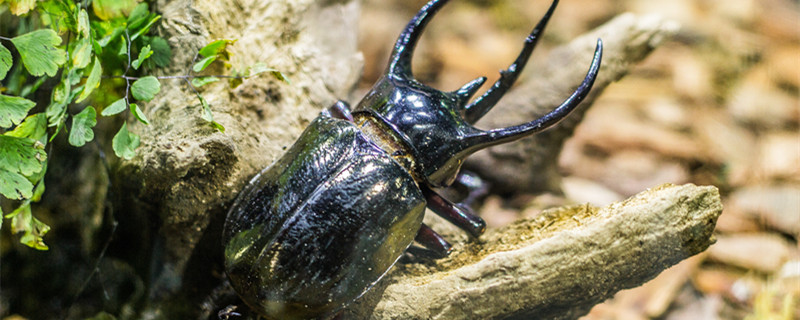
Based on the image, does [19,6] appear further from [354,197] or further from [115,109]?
[354,197]

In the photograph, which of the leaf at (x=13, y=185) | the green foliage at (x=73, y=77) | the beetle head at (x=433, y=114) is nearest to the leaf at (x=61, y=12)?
the green foliage at (x=73, y=77)

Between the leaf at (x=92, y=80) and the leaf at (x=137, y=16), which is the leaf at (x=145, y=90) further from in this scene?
the leaf at (x=137, y=16)

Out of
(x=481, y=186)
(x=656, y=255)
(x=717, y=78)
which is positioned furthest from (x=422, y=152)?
(x=717, y=78)

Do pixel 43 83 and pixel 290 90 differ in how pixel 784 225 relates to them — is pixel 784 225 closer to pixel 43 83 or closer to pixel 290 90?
Answer: pixel 290 90

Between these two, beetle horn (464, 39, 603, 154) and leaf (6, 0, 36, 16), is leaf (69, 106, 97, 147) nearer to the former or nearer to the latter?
leaf (6, 0, 36, 16)

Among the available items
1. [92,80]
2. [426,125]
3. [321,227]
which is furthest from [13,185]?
[426,125]

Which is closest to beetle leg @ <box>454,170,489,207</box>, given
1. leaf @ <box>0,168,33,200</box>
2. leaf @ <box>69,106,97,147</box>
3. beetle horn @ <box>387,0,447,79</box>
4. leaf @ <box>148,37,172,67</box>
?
beetle horn @ <box>387,0,447,79</box>
